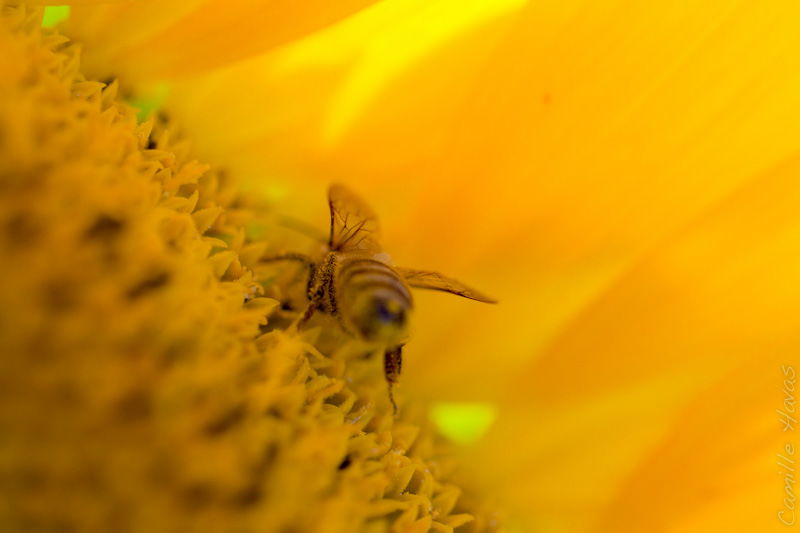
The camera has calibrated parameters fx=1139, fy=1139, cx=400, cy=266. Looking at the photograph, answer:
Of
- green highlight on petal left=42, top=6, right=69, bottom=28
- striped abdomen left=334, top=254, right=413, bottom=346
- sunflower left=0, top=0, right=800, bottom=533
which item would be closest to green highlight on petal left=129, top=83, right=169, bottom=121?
sunflower left=0, top=0, right=800, bottom=533

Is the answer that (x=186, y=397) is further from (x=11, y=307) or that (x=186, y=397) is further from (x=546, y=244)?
(x=546, y=244)

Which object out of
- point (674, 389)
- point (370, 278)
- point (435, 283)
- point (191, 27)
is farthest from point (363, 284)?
point (674, 389)

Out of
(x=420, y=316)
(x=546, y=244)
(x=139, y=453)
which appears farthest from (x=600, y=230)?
(x=139, y=453)

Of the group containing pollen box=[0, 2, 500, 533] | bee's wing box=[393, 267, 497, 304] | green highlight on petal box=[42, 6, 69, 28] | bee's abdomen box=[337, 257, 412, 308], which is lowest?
pollen box=[0, 2, 500, 533]

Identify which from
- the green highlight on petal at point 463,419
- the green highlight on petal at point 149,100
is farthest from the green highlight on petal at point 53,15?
the green highlight on petal at point 463,419

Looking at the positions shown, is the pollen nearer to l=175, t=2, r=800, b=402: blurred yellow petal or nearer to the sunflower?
the sunflower

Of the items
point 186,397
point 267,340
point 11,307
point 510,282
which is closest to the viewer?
point 11,307
